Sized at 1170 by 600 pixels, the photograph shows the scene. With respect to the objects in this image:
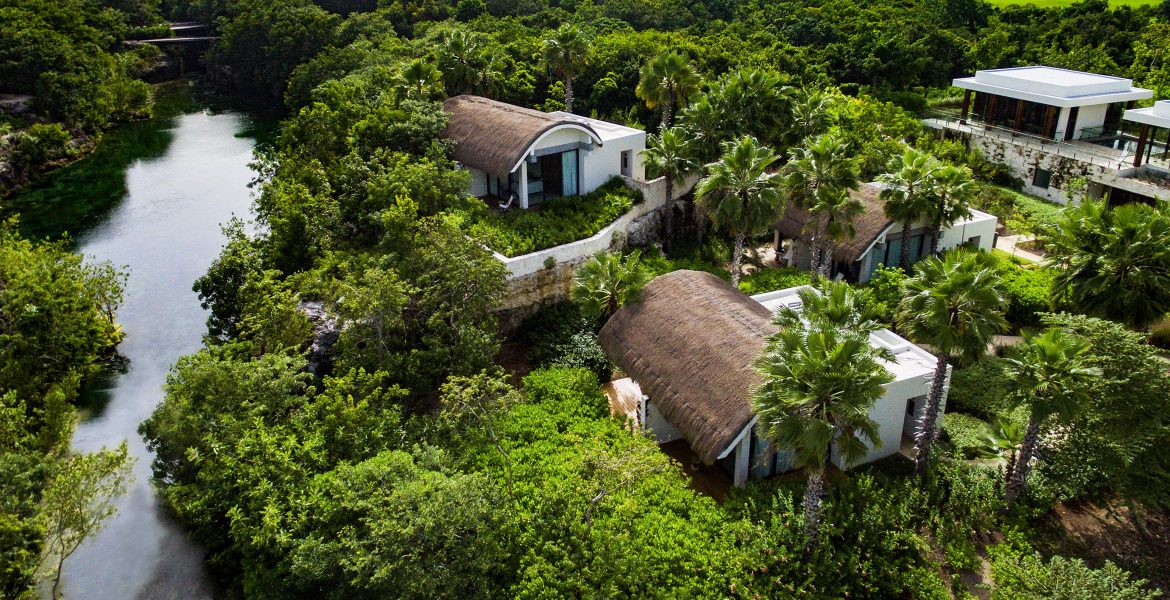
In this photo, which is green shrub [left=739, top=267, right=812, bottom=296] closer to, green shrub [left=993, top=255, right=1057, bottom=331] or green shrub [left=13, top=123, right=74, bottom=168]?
green shrub [left=993, top=255, right=1057, bottom=331]

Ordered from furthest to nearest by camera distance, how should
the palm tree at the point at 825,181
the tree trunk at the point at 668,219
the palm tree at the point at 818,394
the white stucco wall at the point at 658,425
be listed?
1. the tree trunk at the point at 668,219
2. the palm tree at the point at 825,181
3. the white stucco wall at the point at 658,425
4. the palm tree at the point at 818,394

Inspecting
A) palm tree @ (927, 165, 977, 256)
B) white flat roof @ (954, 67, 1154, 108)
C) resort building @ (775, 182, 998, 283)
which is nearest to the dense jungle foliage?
resort building @ (775, 182, 998, 283)

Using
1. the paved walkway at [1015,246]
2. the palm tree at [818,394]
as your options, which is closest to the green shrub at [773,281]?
the paved walkway at [1015,246]

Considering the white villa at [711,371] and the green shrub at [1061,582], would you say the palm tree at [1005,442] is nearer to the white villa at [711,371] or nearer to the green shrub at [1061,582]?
the white villa at [711,371]

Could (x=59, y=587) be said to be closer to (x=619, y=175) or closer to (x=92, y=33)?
(x=619, y=175)

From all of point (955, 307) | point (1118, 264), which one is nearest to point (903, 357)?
point (955, 307)

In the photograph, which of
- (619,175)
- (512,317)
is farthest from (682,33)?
(512,317)
